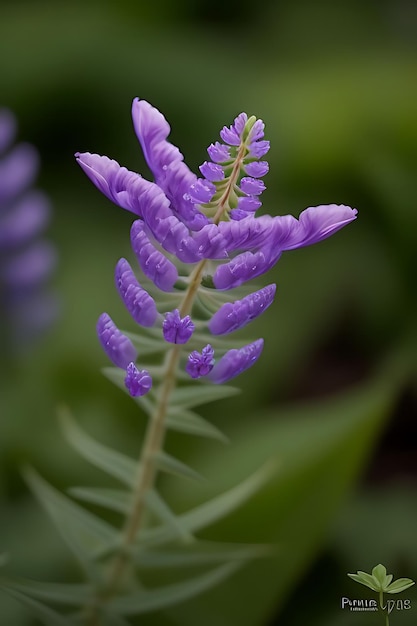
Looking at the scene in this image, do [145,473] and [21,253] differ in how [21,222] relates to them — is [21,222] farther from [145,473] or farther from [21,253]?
[145,473]

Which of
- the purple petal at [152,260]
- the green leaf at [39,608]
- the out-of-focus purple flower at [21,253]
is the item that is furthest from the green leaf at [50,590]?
the out-of-focus purple flower at [21,253]

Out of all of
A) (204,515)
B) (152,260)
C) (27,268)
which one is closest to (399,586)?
(204,515)

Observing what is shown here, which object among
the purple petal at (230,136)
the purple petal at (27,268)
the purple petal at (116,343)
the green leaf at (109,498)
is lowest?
the green leaf at (109,498)

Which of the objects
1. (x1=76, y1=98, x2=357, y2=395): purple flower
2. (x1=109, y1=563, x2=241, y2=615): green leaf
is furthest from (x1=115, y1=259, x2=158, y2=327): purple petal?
(x1=109, y1=563, x2=241, y2=615): green leaf

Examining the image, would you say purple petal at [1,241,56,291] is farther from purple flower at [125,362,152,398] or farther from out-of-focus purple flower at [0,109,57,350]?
purple flower at [125,362,152,398]

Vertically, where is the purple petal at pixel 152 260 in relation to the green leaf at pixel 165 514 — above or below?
above

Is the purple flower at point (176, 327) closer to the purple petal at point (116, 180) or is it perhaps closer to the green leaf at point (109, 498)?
the purple petal at point (116, 180)

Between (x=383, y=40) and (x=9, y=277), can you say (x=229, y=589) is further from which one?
(x=383, y=40)
